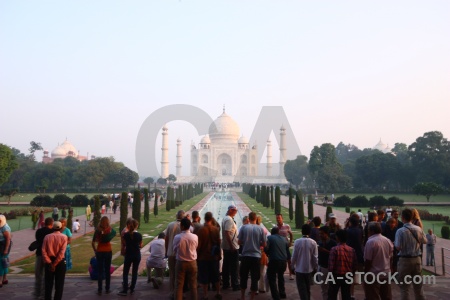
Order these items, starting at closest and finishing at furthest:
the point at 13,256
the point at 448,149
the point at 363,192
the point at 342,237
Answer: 1. the point at 342,237
2. the point at 13,256
3. the point at 448,149
4. the point at 363,192

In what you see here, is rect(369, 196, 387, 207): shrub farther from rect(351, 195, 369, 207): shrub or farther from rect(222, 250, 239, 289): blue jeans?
rect(222, 250, 239, 289): blue jeans

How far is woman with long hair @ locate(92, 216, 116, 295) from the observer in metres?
5.40

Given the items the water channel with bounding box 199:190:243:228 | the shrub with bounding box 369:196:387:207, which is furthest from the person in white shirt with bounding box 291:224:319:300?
the shrub with bounding box 369:196:387:207

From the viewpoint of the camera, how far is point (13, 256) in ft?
29.6

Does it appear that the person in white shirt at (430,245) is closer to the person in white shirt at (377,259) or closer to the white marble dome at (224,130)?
the person in white shirt at (377,259)

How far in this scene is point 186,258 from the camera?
4.79 metres

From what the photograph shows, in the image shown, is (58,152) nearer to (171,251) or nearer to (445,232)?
(445,232)

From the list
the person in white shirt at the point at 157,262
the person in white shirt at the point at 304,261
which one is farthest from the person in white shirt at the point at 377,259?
the person in white shirt at the point at 157,262

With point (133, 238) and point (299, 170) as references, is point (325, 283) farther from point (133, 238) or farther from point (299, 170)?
point (299, 170)

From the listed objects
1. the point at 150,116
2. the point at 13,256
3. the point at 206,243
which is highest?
the point at 150,116

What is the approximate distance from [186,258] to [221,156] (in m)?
61.9

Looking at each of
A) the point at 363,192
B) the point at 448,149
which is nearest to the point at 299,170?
the point at 363,192

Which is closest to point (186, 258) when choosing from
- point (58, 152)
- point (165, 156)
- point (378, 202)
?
point (378, 202)

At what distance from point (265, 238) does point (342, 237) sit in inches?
42.1
